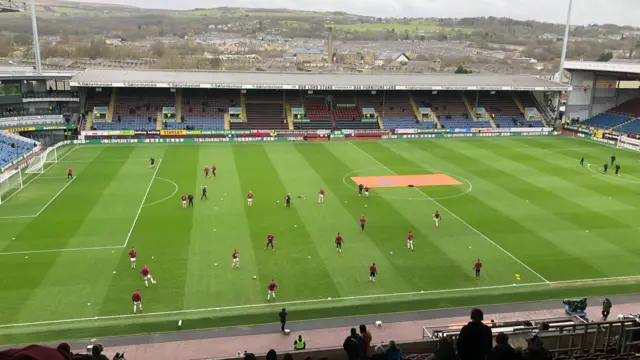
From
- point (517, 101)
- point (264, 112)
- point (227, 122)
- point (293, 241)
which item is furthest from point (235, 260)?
point (517, 101)

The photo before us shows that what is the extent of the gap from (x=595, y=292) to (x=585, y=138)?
46.5 meters

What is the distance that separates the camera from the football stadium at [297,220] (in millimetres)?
19078

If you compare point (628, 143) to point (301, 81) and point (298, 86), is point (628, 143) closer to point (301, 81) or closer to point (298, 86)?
point (298, 86)

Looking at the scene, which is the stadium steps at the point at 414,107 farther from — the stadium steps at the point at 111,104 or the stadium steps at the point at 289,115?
the stadium steps at the point at 111,104

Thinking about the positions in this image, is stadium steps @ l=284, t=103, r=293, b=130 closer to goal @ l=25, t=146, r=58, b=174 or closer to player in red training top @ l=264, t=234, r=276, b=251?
goal @ l=25, t=146, r=58, b=174

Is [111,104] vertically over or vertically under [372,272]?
over

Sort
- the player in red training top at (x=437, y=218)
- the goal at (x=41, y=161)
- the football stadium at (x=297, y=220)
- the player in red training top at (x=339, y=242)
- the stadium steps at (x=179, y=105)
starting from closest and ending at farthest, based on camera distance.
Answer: the football stadium at (x=297, y=220) → the player in red training top at (x=339, y=242) → the player in red training top at (x=437, y=218) → the goal at (x=41, y=161) → the stadium steps at (x=179, y=105)

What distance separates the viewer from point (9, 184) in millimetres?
36625

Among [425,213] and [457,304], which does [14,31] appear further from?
[457,304]

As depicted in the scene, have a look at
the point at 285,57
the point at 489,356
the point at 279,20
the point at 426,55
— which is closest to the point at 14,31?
the point at 285,57

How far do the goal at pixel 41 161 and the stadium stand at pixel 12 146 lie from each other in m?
1.39

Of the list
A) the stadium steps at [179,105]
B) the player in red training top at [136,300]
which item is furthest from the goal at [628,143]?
the player in red training top at [136,300]

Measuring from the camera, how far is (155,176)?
41062 mm

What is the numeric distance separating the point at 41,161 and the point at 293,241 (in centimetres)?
2880
